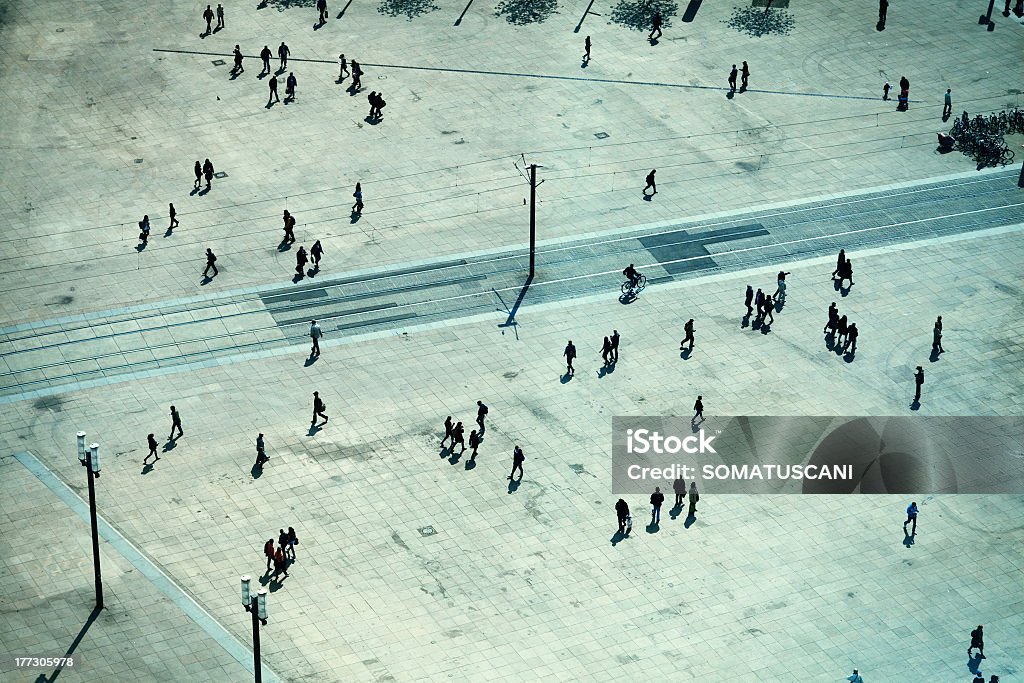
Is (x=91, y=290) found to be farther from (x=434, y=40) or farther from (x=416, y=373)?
Result: (x=434, y=40)

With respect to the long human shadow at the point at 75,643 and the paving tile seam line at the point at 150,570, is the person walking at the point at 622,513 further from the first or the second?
the long human shadow at the point at 75,643

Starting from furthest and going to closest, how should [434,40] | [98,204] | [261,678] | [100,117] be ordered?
1. [434,40]
2. [100,117]
3. [98,204]
4. [261,678]

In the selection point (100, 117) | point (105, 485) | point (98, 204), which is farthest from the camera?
point (100, 117)

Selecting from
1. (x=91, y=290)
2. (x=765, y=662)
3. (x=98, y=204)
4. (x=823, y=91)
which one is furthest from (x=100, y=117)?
(x=765, y=662)

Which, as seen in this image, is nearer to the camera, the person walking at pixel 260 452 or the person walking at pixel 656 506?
the person walking at pixel 656 506

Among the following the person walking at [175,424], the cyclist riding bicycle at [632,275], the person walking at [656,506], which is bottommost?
the person walking at [656,506]

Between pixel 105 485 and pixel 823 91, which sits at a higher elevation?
pixel 823 91

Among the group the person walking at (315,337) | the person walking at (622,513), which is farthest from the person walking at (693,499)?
the person walking at (315,337)

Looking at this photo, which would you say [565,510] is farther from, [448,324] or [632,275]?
[632,275]
